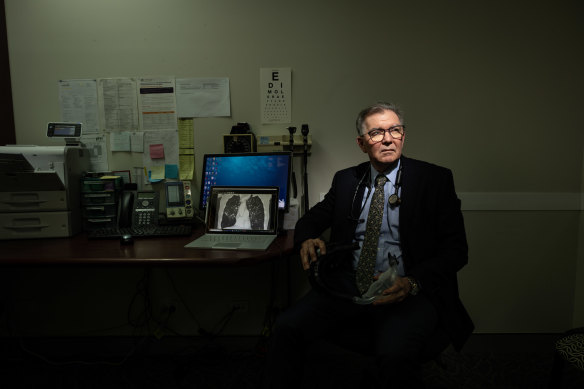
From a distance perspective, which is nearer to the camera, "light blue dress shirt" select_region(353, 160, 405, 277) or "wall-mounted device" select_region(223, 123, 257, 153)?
"light blue dress shirt" select_region(353, 160, 405, 277)

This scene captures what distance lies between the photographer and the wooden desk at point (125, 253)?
A: 51.4 inches

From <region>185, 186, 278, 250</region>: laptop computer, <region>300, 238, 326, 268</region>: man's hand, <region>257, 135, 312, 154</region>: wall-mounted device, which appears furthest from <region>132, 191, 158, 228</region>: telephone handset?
<region>300, 238, 326, 268</region>: man's hand

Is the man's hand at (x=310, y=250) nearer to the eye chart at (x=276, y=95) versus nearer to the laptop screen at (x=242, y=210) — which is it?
the laptop screen at (x=242, y=210)

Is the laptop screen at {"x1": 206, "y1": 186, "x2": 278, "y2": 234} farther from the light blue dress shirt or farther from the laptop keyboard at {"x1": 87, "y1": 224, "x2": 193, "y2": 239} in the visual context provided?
the light blue dress shirt

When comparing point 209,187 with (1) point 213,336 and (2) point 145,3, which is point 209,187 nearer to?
(1) point 213,336

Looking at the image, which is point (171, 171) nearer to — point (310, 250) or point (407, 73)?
point (310, 250)

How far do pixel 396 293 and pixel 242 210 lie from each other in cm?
84

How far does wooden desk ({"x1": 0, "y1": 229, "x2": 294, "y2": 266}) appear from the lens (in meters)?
1.31

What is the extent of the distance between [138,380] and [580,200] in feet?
9.16

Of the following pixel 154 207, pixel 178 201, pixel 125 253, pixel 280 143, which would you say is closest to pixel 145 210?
pixel 154 207

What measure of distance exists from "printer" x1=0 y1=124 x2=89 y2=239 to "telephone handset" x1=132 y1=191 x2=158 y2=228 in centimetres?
31

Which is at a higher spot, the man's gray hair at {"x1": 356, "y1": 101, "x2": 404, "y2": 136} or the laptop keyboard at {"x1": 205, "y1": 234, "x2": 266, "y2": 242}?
the man's gray hair at {"x1": 356, "y1": 101, "x2": 404, "y2": 136}

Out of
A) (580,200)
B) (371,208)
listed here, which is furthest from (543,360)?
(371,208)

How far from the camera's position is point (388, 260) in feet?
4.57
